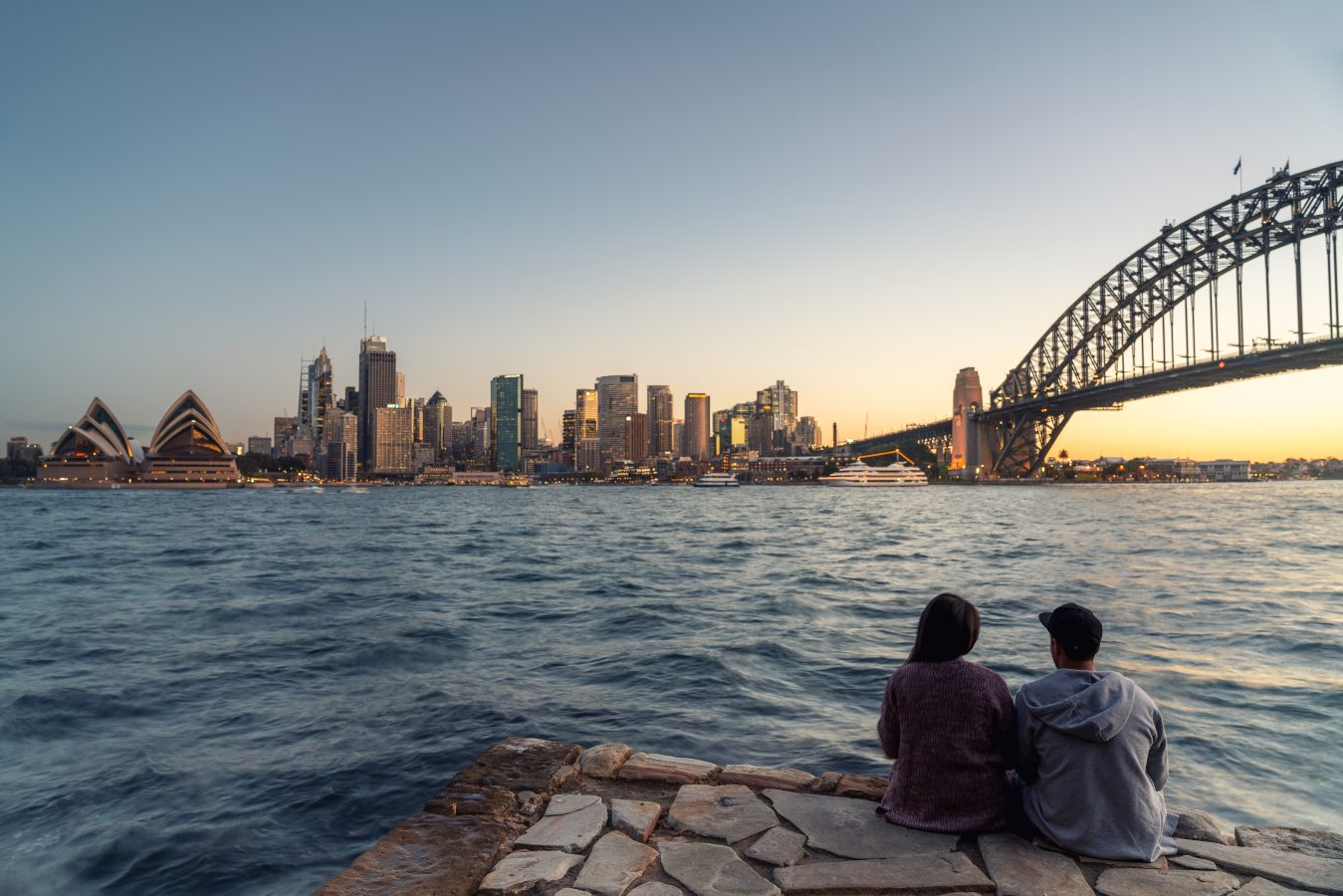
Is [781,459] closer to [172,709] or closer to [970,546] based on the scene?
[970,546]

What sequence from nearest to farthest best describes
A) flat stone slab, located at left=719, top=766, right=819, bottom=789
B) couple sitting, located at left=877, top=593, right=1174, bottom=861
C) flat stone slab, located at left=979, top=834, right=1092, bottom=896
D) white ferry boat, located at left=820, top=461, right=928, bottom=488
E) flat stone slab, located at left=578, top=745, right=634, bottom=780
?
flat stone slab, located at left=979, top=834, right=1092, bottom=896, couple sitting, located at left=877, top=593, right=1174, bottom=861, flat stone slab, located at left=719, top=766, right=819, bottom=789, flat stone slab, located at left=578, top=745, right=634, bottom=780, white ferry boat, located at left=820, top=461, right=928, bottom=488

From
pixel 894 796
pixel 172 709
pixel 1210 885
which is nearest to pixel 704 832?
pixel 894 796

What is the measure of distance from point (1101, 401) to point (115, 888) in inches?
3487

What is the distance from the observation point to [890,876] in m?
3.42

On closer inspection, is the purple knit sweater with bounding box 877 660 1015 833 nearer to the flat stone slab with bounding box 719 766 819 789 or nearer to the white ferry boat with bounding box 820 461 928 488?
the flat stone slab with bounding box 719 766 819 789

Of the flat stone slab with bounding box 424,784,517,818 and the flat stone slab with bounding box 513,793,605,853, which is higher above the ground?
the flat stone slab with bounding box 513,793,605,853

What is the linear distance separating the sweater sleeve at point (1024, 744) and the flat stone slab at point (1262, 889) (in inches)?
34.9

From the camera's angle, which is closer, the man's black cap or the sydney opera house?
the man's black cap

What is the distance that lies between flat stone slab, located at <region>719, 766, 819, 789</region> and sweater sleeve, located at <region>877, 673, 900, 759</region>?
0.87 metres

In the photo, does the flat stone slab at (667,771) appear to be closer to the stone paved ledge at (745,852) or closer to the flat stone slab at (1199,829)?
the stone paved ledge at (745,852)

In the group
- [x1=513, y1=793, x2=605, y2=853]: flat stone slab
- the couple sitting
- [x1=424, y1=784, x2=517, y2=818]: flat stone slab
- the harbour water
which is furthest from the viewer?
the harbour water

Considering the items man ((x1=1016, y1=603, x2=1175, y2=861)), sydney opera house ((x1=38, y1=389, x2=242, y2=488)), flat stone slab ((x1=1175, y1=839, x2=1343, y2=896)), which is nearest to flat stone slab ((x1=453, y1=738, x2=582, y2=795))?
man ((x1=1016, y1=603, x2=1175, y2=861))

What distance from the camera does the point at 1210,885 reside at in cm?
338

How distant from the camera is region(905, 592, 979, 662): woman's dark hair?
3.75 meters
